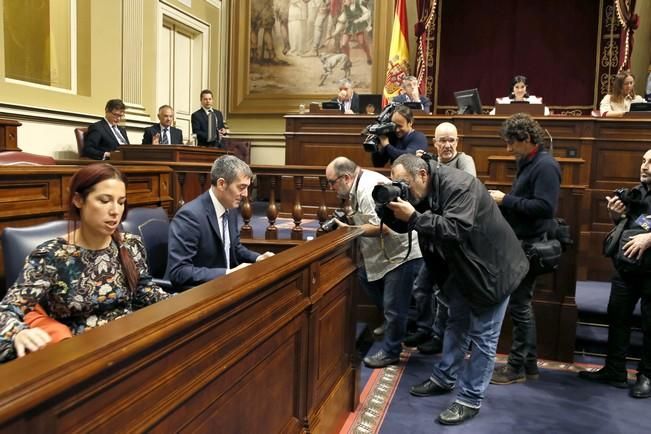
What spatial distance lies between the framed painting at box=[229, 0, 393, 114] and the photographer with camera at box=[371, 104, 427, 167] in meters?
4.98

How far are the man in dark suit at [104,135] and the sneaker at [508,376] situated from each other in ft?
15.0

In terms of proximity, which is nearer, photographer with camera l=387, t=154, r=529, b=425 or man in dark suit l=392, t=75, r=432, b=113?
photographer with camera l=387, t=154, r=529, b=425

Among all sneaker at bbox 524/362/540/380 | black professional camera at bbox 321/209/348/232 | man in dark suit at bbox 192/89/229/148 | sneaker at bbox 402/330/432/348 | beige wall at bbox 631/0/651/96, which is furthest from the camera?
beige wall at bbox 631/0/651/96

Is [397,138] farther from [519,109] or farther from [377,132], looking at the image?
[519,109]

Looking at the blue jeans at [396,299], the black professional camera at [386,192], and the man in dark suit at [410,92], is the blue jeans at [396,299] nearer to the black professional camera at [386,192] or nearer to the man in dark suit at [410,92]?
the black professional camera at [386,192]

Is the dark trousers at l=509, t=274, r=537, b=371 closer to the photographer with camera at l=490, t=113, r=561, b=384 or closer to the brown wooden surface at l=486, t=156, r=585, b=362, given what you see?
the photographer with camera at l=490, t=113, r=561, b=384

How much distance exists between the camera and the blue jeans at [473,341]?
8.57 ft

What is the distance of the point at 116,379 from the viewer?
99 centimetres

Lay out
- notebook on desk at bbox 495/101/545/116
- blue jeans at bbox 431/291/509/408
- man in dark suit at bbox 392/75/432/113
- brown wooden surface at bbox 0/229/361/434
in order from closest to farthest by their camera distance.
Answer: brown wooden surface at bbox 0/229/361/434 < blue jeans at bbox 431/291/509/408 < notebook on desk at bbox 495/101/545/116 < man in dark suit at bbox 392/75/432/113

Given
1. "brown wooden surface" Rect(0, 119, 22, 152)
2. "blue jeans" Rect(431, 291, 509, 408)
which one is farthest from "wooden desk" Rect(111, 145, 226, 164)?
"blue jeans" Rect(431, 291, 509, 408)

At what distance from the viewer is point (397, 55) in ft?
26.0

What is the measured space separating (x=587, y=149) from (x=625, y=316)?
7.81 feet

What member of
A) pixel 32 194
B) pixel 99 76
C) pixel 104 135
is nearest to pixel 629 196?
pixel 32 194

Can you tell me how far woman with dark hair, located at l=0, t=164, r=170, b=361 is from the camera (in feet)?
5.32
